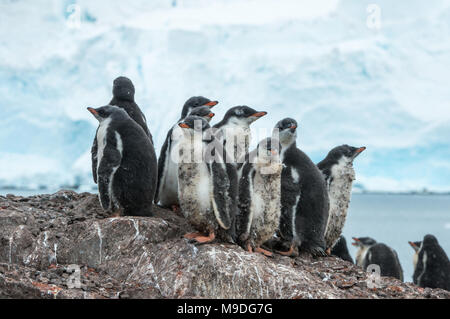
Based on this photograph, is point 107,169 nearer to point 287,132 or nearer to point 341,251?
point 287,132

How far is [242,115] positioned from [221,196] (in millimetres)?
1671

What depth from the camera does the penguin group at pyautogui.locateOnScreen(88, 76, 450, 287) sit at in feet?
14.4

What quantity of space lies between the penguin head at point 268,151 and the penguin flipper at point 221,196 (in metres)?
0.49

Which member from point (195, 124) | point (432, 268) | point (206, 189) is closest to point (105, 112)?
point (195, 124)

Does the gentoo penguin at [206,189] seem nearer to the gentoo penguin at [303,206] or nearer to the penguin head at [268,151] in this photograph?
the penguin head at [268,151]

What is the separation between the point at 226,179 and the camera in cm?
436

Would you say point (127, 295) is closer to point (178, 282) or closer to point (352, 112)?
point (178, 282)

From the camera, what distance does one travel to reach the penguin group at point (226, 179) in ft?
14.4

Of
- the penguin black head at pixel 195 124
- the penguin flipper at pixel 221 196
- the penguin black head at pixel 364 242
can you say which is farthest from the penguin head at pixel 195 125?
the penguin black head at pixel 364 242

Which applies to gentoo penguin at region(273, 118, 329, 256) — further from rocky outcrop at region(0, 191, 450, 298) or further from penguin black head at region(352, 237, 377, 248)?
penguin black head at region(352, 237, 377, 248)

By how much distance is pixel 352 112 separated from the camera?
44125 millimetres

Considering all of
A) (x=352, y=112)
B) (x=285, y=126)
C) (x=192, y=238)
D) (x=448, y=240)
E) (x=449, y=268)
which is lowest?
(x=448, y=240)

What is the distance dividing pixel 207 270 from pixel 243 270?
265mm

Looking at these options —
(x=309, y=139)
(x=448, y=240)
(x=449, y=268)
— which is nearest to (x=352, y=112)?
(x=309, y=139)
